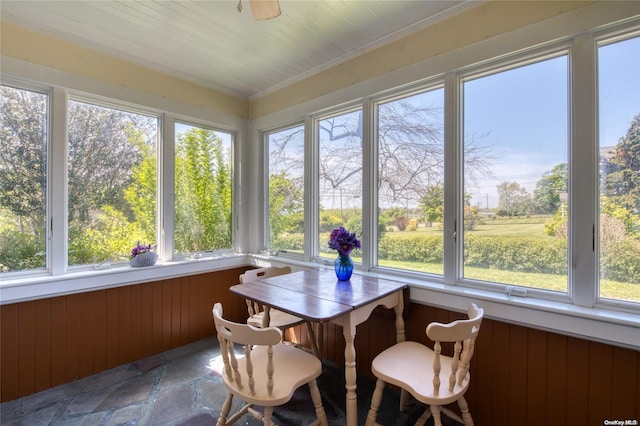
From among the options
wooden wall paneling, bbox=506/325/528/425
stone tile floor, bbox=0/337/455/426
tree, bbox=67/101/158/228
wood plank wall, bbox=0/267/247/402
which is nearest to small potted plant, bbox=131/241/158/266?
wood plank wall, bbox=0/267/247/402

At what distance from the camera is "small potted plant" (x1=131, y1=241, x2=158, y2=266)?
2441 millimetres

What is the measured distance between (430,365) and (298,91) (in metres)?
2.53

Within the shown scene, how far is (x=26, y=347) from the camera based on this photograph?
194 cm

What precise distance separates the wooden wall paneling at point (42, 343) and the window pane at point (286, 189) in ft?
6.06

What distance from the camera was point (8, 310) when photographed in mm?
1884

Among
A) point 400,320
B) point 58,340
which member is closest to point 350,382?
point 400,320

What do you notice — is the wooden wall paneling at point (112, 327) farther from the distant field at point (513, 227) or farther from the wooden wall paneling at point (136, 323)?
the distant field at point (513, 227)

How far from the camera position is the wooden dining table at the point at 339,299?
145 centimetres

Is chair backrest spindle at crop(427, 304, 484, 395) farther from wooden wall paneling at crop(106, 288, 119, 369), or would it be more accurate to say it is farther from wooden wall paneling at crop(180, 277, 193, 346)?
wooden wall paneling at crop(106, 288, 119, 369)

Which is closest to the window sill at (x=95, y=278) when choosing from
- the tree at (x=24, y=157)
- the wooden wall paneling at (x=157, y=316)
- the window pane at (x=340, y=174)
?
the wooden wall paneling at (x=157, y=316)

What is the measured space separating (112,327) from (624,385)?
3.24 metres

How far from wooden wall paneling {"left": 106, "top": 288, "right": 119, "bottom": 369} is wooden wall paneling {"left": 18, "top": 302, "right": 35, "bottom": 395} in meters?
0.42

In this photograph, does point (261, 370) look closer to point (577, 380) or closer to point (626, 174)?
point (577, 380)

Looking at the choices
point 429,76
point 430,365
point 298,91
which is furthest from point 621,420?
point 298,91
